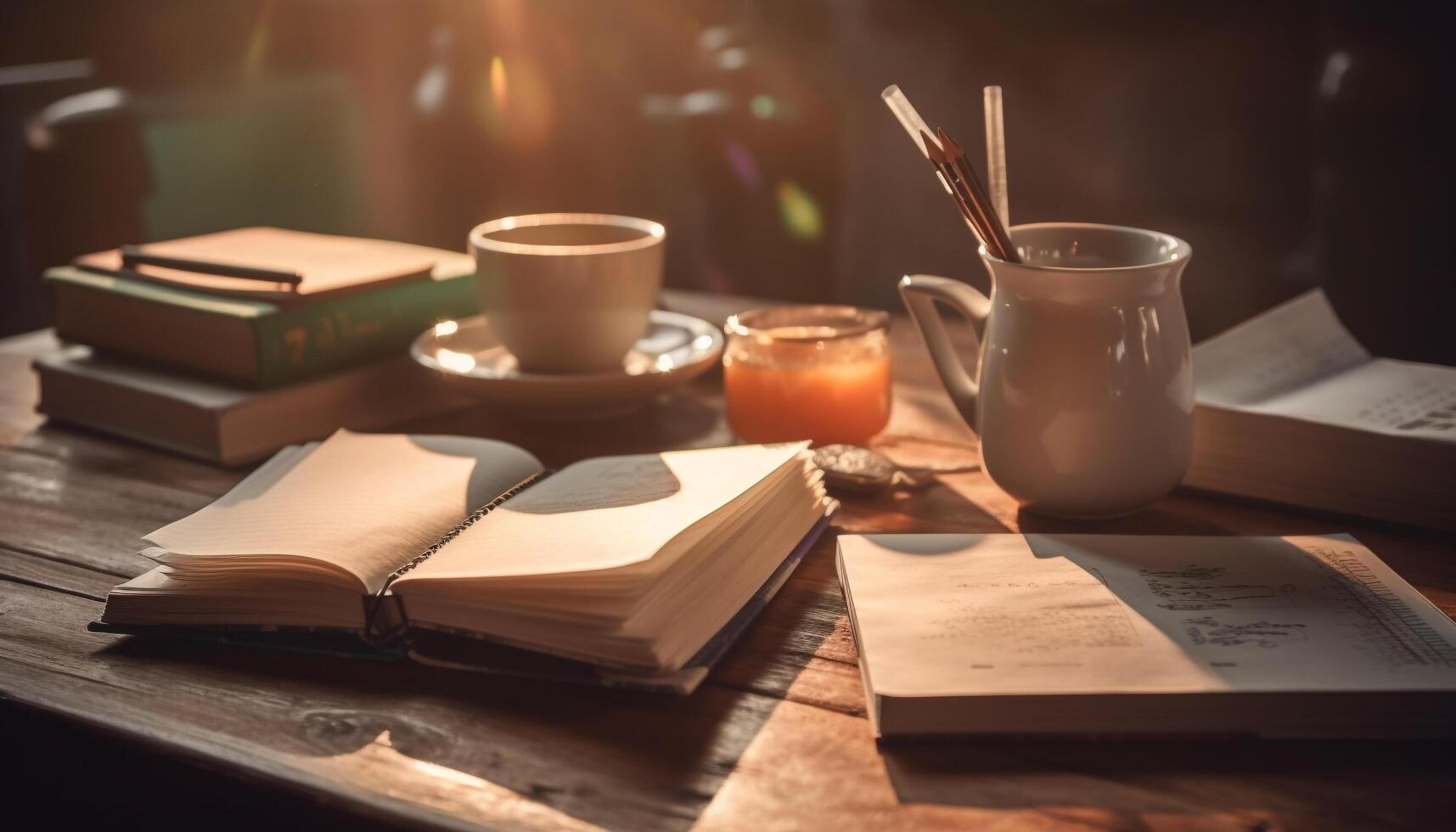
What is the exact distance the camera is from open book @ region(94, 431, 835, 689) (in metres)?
Answer: 0.57

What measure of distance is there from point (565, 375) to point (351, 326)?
219 millimetres

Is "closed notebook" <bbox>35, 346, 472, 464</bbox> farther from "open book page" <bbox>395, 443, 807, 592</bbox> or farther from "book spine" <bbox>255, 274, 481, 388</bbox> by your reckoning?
"open book page" <bbox>395, 443, 807, 592</bbox>

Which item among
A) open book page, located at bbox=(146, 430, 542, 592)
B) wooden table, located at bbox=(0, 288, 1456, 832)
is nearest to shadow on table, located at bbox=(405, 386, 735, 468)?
open book page, located at bbox=(146, 430, 542, 592)

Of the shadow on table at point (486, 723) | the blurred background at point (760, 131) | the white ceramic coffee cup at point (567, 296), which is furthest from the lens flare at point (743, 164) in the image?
the shadow on table at point (486, 723)

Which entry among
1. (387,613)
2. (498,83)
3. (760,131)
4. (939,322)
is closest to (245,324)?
(387,613)

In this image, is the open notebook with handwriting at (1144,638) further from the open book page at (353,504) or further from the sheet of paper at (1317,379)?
the open book page at (353,504)

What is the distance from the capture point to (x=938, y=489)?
2.85ft

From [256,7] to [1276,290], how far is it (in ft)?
9.12

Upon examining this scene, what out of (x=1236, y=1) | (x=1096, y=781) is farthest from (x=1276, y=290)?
(x=1096, y=781)

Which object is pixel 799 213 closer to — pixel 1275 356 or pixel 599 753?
pixel 1275 356

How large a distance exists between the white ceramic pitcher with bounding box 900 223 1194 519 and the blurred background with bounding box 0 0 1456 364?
3.76 feet

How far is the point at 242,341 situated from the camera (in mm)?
978

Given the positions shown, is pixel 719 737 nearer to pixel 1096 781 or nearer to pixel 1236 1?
pixel 1096 781

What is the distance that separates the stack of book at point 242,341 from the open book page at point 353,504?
0.61ft
